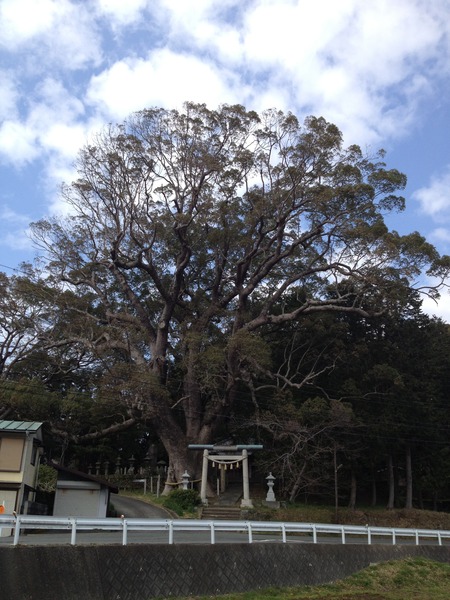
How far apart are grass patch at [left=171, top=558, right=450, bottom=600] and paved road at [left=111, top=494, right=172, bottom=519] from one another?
11655 mm

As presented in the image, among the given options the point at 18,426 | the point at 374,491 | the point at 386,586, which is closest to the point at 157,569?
the point at 386,586

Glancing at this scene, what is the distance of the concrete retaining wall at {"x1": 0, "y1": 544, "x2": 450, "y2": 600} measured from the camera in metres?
8.86

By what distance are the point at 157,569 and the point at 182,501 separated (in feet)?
52.7

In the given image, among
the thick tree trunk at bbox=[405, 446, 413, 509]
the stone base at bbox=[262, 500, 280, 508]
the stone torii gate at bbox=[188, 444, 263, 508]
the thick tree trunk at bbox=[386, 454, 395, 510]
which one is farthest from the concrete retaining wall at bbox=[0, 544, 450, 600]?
the thick tree trunk at bbox=[386, 454, 395, 510]

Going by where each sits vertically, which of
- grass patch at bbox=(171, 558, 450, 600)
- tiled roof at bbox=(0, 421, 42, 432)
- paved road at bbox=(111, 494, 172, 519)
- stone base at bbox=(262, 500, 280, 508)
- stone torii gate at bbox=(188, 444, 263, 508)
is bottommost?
grass patch at bbox=(171, 558, 450, 600)

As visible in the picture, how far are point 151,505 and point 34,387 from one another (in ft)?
29.3

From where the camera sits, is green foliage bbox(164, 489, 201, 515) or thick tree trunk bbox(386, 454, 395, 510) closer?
green foliage bbox(164, 489, 201, 515)

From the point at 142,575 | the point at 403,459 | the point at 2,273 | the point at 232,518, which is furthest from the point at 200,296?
the point at 142,575

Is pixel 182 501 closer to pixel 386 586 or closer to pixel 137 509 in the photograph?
pixel 137 509

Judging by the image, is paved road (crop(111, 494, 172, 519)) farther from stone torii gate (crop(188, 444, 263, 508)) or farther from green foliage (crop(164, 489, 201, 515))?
stone torii gate (crop(188, 444, 263, 508))

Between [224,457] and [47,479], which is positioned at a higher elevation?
[224,457]

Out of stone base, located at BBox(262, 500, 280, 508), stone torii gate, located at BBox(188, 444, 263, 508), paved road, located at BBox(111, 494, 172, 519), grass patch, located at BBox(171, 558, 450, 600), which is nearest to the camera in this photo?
grass patch, located at BBox(171, 558, 450, 600)

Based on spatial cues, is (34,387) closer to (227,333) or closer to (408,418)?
(227,333)

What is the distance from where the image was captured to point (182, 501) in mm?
25828
